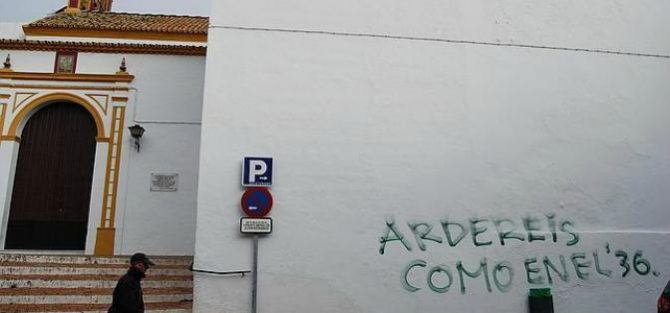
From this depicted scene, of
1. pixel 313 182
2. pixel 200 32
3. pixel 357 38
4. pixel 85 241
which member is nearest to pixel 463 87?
pixel 357 38

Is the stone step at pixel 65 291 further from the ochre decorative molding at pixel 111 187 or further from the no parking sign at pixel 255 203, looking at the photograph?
the ochre decorative molding at pixel 111 187

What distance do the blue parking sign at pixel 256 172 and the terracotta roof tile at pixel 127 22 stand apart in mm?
5404

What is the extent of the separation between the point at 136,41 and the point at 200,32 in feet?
4.57

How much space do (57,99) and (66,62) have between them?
0.76 metres

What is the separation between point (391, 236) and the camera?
233 inches

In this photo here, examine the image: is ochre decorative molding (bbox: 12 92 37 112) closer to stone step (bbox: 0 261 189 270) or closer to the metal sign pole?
stone step (bbox: 0 261 189 270)

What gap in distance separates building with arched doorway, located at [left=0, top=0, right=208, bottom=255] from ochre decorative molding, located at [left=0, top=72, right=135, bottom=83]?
19 mm

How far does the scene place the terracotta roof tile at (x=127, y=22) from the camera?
1005cm

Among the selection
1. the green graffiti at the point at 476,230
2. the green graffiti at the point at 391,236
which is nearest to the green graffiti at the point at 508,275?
the green graffiti at the point at 476,230

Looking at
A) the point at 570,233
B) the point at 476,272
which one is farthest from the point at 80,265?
the point at 570,233

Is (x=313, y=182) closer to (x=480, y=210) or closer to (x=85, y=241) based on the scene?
(x=480, y=210)

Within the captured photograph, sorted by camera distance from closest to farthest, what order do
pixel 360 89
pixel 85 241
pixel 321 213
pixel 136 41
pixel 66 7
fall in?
pixel 321 213
pixel 360 89
pixel 85 241
pixel 136 41
pixel 66 7

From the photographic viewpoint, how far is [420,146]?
6.18 m

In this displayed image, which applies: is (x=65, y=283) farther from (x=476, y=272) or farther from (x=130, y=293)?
(x=476, y=272)
